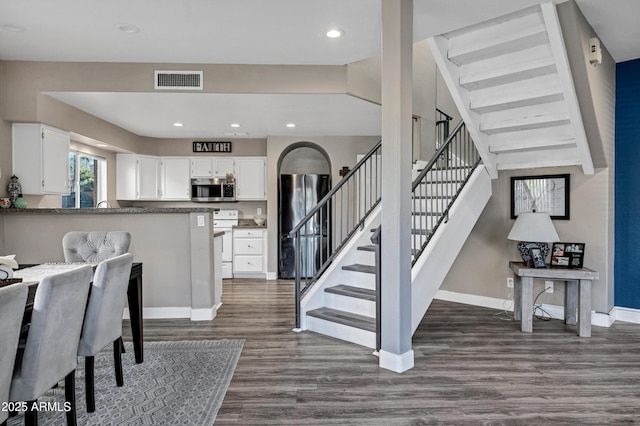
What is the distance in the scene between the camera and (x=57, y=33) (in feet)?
10.8

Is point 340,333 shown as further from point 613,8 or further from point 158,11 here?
point 613,8

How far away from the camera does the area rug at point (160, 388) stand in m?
2.19

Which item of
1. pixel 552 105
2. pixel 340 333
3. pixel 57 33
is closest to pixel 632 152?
pixel 552 105

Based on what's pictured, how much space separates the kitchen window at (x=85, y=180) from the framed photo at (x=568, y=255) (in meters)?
6.03

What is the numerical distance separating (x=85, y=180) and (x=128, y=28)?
3.46 m

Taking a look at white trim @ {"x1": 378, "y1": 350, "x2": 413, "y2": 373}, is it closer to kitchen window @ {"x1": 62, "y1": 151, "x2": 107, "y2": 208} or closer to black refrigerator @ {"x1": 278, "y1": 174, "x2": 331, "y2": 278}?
black refrigerator @ {"x1": 278, "y1": 174, "x2": 331, "y2": 278}

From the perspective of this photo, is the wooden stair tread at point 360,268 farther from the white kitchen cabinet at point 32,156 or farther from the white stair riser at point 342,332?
the white kitchen cabinet at point 32,156

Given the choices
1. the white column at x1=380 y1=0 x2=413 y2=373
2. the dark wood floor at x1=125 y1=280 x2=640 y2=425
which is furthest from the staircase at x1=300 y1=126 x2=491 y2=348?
the white column at x1=380 y1=0 x2=413 y2=373

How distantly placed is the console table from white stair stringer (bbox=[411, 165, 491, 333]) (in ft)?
2.27

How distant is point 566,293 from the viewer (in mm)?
3949

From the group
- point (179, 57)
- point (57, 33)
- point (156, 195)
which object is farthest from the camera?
point (156, 195)

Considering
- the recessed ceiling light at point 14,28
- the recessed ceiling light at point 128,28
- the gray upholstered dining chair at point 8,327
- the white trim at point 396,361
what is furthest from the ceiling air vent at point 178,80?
the white trim at point 396,361

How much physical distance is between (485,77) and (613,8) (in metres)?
1.02

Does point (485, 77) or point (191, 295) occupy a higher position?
point (485, 77)
